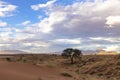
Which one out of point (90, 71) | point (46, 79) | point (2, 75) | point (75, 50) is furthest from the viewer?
point (75, 50)

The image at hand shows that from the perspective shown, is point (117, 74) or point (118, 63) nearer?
point (117, 74)

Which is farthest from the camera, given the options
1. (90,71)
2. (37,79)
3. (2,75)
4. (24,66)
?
(90,71)

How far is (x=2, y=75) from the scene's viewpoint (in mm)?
15398

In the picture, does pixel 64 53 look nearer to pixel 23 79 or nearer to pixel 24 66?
pixel 24 66

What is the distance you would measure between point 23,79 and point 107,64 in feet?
123

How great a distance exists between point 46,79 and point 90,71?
Result: 107 feet

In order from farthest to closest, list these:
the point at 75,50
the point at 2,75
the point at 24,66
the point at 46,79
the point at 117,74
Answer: the point at 75,50 < the point at 117,74 < the point at 24,66 < the point at 46,79 < the point at 2,75

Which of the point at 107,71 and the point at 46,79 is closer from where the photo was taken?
the point at 46,79

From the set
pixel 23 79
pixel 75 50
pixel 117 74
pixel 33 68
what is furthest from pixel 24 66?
pixel 75 50

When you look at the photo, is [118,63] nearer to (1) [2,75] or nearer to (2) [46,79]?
(2) [46,79]

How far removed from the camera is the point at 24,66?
22.5 metres

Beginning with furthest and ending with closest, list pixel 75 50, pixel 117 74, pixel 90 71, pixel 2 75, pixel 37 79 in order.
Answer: pixel 75 50 < pixel 90 71 < pixel 117 74 < pixel 37 79 < pixel 2 75

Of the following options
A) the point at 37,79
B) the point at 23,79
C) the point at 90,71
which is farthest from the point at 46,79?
the point at 90,71

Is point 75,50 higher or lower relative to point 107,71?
higher
